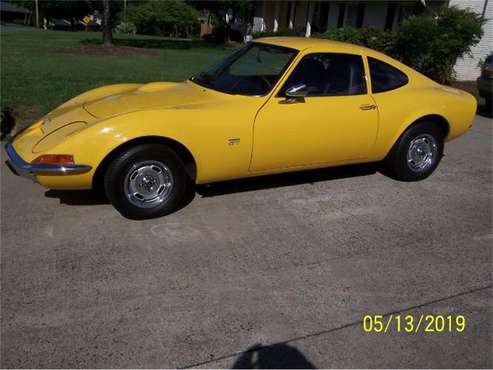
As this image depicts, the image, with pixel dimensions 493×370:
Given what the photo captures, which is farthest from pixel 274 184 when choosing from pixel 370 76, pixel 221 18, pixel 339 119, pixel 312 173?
pixel 221 18

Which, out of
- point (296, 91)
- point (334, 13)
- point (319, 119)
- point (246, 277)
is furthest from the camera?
point (334, 13)

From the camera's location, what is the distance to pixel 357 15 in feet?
81.1

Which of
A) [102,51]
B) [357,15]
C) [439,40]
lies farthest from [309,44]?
[357,15]

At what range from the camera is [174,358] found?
2.71 m

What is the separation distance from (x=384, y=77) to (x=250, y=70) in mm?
1472

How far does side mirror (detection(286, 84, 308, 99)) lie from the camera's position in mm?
4527

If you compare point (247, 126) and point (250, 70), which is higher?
point (250, 70)

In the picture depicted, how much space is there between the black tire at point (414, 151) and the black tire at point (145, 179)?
2.51m

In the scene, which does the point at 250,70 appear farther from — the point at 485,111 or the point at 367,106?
the point at 485,111

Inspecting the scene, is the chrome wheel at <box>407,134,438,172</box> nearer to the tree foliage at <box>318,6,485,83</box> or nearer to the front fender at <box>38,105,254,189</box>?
the front fender at <box>38,105,254,189</box>

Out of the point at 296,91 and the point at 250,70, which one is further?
the point at 250,70

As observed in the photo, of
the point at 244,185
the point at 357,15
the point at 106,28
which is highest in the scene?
the point at 357,15

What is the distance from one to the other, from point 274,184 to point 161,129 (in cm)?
173

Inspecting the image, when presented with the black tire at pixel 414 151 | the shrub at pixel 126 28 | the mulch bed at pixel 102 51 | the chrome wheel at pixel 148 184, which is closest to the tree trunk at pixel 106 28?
the mulch bed at pixel 102 51
